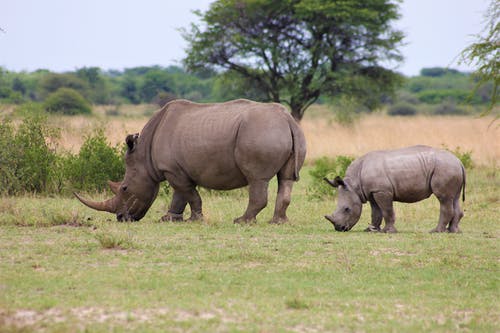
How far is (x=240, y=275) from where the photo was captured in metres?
7.50

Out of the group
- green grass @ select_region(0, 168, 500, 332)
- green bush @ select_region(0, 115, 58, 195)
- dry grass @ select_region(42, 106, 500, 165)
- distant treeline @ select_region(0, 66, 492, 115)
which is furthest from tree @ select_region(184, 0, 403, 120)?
green grass @ select_region(0, 168, 500, 332)

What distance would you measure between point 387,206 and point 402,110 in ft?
144

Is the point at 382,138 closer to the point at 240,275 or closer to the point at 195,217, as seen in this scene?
the point at 195,217

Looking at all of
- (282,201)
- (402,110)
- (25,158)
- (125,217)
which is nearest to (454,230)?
(282,201)

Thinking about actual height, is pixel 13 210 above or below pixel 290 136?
below

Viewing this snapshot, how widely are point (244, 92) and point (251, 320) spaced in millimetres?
27514

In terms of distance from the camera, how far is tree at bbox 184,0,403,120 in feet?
104

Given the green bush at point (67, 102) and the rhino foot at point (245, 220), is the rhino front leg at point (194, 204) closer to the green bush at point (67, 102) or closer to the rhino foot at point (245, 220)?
the rhino foot at point (245, 220)

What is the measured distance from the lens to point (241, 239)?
31.1ft

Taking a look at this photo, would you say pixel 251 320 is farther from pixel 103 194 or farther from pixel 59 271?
pixel 103 194

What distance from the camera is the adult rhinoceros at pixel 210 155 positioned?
10.9 metres

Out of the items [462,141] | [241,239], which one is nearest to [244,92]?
[462,141]

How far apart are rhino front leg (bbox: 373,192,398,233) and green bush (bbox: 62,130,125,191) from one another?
620 centimetres

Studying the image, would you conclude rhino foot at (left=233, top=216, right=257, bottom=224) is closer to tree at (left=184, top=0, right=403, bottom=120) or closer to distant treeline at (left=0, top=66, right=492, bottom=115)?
tree at (left=184, top=0, right=403, bottom=120)
